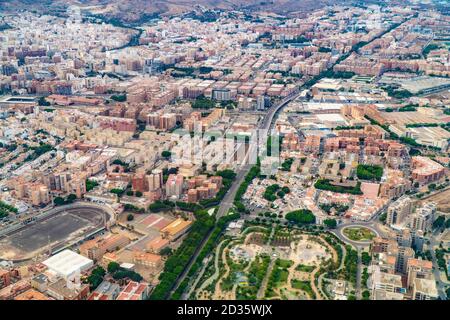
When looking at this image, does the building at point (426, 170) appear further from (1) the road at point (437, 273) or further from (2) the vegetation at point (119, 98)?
(2) the vegetation at point (119, 98)

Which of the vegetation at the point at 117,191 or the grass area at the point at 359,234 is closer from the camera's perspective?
the grass area at the point at 359,234

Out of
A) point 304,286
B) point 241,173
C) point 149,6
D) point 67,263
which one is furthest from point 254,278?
point 149,6

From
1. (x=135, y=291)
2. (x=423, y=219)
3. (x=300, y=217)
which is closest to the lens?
(x=135, y=291)

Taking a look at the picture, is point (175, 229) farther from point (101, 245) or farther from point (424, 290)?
point (424, 290)

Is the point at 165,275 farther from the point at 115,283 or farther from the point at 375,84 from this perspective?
the point at 375,84

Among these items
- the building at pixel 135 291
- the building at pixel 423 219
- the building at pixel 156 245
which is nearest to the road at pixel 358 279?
the building at pixel 423 219
